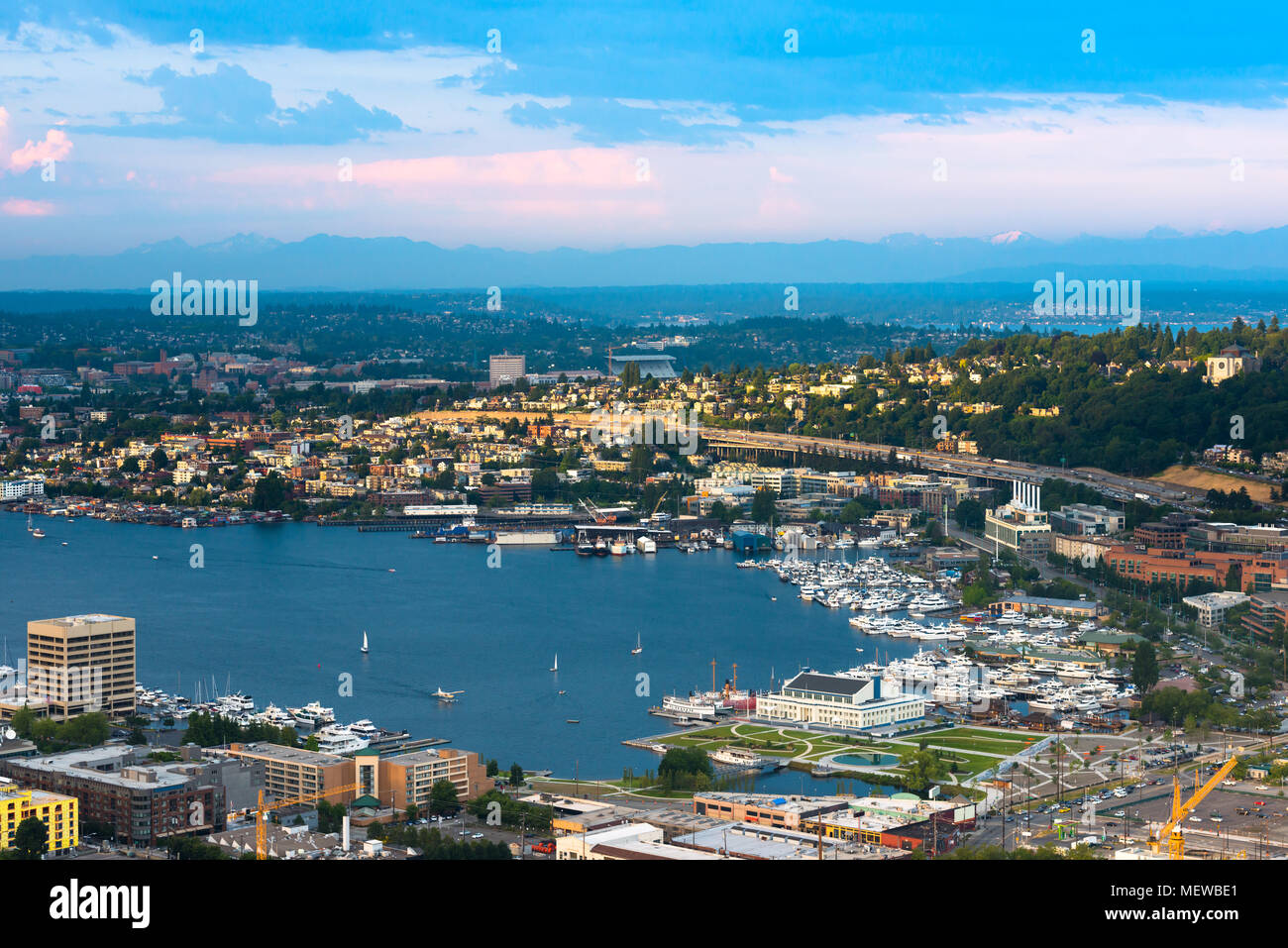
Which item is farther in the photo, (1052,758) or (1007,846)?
(1052,758)

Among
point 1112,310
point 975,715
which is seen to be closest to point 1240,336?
point 975,715

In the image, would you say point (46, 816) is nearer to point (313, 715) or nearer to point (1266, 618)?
point (313, 715)

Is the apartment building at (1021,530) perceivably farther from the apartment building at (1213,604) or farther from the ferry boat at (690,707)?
the ferry boat at (690,707)

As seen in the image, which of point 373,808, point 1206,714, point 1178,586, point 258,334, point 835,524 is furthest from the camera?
point 258,334

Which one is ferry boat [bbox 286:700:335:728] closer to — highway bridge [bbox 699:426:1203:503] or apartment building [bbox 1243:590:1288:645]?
apartment building [bbox 1243:590:1288:645]

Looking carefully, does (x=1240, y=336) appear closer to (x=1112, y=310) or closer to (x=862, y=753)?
(x=862, y=753)

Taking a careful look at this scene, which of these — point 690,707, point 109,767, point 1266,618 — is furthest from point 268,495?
point 109,767

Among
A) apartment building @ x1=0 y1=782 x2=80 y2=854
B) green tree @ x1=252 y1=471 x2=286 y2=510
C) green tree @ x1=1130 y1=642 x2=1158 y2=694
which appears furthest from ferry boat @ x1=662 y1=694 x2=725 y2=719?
green tree @ x1=252 y1=471 x2=286 y2=510
